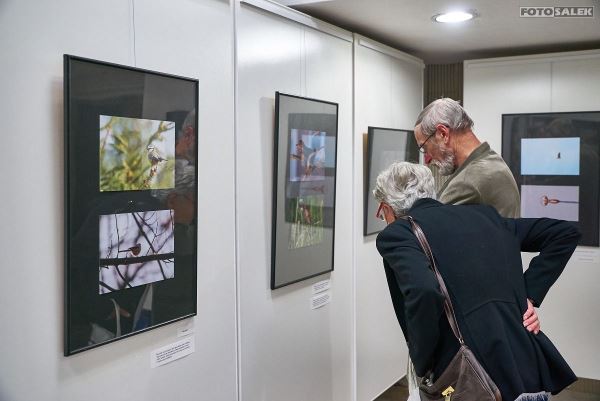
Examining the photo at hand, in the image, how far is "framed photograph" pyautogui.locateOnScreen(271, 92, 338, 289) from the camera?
10.6ft

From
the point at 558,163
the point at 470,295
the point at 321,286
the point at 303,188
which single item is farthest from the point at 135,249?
the point at 558,163

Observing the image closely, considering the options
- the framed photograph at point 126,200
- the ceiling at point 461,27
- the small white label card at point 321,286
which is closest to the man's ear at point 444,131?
the ceiling at point 461,27

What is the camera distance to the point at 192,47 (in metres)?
2.62

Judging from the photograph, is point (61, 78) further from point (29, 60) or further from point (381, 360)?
point (381, 360)

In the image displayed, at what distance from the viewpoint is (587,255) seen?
474 centimetres

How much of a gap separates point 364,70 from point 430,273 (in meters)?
2.41

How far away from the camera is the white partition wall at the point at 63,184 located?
A: 188 cm

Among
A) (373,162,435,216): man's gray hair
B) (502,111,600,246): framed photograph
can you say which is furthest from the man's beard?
(502,111,600,246): framed photograph

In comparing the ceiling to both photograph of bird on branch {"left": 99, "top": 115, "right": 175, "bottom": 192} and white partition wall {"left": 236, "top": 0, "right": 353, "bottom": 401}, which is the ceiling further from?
photograph of bird on branch {"left": 99, "top": 115, "right": 175, "bottom": 192}

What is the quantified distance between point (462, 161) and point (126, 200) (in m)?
1.53

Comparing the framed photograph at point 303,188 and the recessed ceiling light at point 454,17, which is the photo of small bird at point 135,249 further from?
the recessed ceiling light at point 454,17

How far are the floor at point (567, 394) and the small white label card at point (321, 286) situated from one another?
1.39 meters

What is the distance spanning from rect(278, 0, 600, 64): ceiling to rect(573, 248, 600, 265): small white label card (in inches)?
63.8

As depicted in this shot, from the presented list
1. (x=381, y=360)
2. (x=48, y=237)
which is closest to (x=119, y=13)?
(x=48, y=237)
